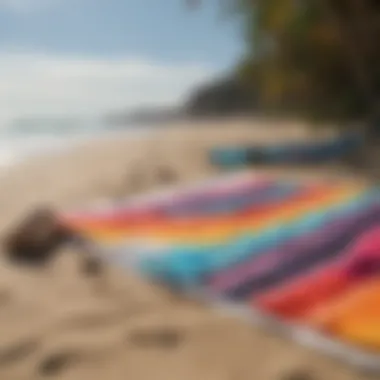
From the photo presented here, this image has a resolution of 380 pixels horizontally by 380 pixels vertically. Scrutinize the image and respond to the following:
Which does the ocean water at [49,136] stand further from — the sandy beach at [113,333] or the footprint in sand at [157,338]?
the footprint in sand at [157,338]

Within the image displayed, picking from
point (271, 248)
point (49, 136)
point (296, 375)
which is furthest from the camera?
point (49, 136)

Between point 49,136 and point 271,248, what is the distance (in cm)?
56

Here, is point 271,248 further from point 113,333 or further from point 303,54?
point 303,54

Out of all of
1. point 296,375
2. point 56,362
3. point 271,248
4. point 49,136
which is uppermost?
point 49,136

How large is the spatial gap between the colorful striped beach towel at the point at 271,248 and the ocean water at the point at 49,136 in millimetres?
251

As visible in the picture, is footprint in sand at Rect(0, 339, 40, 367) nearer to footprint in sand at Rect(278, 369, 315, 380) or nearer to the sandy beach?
the sandy beach

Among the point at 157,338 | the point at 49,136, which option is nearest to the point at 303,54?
the point at 49,136

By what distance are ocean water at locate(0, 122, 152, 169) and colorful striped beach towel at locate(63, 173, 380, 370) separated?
0.25m

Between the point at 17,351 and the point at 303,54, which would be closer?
the point at 17,351

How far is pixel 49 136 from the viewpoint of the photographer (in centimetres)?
143

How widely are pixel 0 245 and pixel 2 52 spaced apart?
0.48m

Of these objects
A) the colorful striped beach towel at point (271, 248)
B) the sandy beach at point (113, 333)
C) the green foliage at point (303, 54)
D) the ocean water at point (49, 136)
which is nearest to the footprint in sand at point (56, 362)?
the sandy beach at point (113, 333)

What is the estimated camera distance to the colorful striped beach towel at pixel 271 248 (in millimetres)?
851

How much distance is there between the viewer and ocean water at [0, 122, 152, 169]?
1.40m
